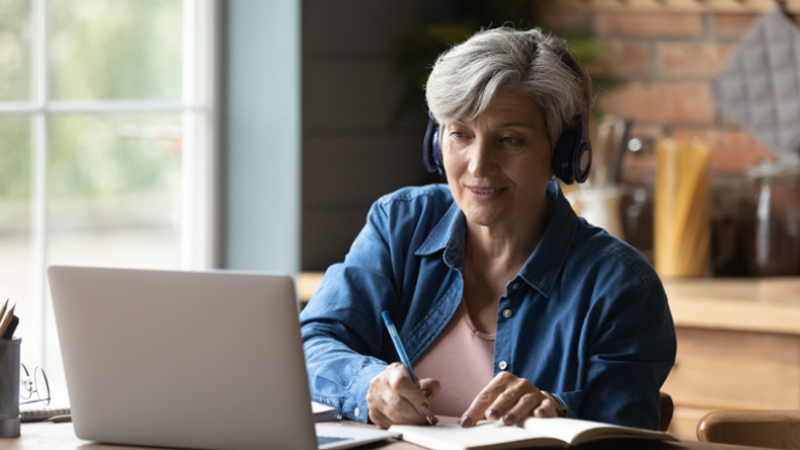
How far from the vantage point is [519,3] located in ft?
9.29

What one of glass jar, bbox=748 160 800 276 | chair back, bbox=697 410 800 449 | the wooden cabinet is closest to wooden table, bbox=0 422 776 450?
chair back, bbox=697 410 800 449

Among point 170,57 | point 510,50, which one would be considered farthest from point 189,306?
point 170,57

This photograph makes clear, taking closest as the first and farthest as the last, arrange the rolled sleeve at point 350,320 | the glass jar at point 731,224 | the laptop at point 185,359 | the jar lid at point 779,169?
the laptop at point 185,359 → the rolled sleeve at point 350,320 → the jar lid at point 779,169 → the glass jar at point 731,224

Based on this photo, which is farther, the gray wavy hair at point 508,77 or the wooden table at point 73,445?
the gray wavy hair at point 508,77

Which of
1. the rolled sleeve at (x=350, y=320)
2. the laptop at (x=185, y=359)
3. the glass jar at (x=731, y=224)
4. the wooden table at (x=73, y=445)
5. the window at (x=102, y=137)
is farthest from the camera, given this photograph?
the glass jar at (x=731, y=224)

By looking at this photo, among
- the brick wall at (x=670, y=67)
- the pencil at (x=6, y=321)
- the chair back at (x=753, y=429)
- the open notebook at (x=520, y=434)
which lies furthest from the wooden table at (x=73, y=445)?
the brick wall at (x=670, y=67)

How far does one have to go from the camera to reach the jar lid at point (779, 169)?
8.55 feet

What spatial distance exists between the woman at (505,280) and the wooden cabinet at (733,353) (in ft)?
2.67

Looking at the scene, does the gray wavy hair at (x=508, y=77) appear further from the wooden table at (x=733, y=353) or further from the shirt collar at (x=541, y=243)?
the wooden table at (x=733, y=353)

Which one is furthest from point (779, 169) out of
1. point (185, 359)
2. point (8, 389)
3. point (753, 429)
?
point (8, 389)

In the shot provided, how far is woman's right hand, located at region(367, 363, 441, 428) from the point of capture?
1233 millimetres

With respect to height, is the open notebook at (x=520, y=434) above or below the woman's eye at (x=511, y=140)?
below

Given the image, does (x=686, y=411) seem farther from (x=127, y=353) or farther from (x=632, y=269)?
(x=127, y=353)

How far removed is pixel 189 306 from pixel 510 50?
720mm
